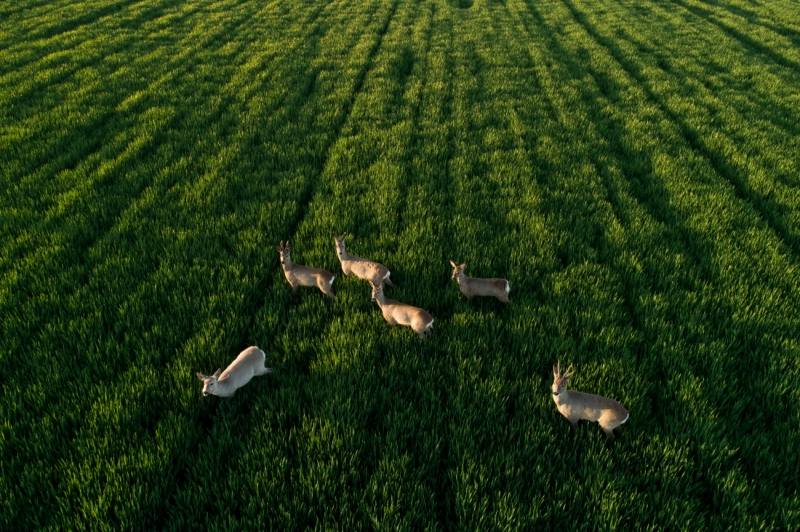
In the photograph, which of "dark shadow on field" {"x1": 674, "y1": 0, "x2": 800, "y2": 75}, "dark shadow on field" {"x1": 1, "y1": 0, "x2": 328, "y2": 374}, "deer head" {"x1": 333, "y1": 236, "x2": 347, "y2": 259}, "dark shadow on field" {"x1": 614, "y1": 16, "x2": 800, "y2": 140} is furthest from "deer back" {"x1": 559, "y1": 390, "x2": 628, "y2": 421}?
"dark shadow on field" {"x1": 674, "y1": 0, "x2": 800, "y2": 75}

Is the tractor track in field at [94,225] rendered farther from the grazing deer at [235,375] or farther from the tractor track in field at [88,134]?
the grazing deer at [235,375]

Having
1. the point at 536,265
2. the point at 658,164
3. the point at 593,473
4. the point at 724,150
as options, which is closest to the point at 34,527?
the point at 593,473

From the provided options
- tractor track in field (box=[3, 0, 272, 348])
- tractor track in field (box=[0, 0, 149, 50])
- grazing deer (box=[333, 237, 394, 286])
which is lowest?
grazing deer (box=[333, 237, 394, 286])

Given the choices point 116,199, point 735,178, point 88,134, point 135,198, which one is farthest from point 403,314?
point 88,134

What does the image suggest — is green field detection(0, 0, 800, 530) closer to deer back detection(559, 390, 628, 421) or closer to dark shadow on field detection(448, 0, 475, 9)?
deer back detection(559, 390, 628, 421)

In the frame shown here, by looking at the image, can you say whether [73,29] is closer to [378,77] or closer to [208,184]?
[378,77]

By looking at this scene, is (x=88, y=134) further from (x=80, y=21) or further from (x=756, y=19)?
(x=756, y=19)
